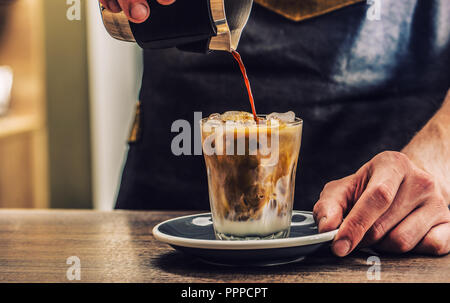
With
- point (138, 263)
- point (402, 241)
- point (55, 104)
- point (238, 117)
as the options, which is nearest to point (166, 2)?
point (238, 117)

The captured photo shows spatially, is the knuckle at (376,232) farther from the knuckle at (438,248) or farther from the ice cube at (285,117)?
the ice cube at (285,117)

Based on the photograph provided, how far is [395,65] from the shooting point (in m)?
1.34

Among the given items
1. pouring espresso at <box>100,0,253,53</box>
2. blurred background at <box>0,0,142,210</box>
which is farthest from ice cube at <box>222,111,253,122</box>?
blurred background at <box>0,0,142,210</box>

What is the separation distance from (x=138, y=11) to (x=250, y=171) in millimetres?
293

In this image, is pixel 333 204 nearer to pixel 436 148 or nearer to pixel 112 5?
pixel 436 148

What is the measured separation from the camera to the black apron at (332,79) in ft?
4.33

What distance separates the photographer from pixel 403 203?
2.78 ft

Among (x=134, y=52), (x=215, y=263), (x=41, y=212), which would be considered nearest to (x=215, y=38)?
(x=215, y=263)

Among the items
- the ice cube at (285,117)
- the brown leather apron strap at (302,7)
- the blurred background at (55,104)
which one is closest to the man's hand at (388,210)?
the ice cube at (285,117)

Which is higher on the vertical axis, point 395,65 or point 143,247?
point 395,65

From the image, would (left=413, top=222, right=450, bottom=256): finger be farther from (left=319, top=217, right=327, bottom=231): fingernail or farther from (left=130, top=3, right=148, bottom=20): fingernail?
(left=130, top=3, right=148, bottom=20): fingernail

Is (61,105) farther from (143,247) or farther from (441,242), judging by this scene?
(441,242)

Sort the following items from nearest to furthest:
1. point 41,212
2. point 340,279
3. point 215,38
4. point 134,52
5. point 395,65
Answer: point 340,279
point 215,38
point 41,212
point 395,65
point 134,52

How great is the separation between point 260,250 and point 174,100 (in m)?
0.73
